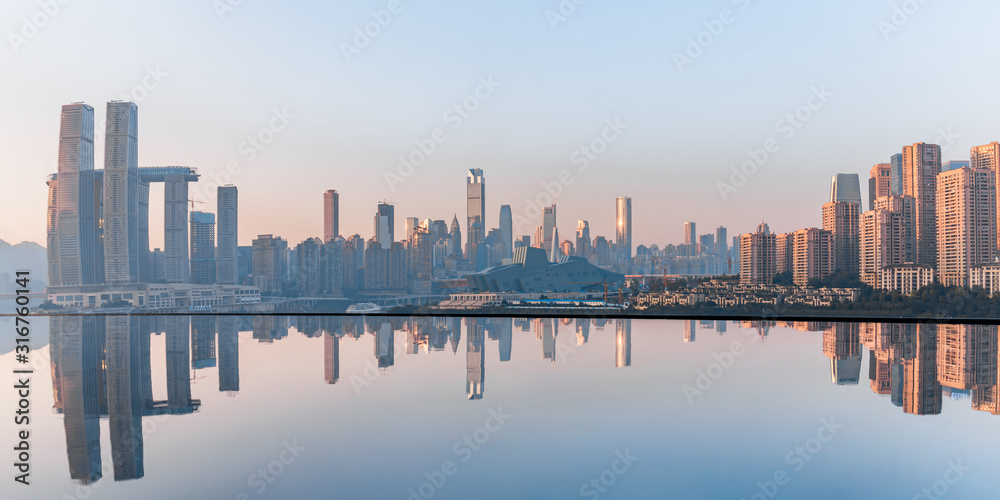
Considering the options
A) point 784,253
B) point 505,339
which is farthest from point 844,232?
point 505,339

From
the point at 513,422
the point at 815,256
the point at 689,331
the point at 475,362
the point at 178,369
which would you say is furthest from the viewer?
the point at 815,256

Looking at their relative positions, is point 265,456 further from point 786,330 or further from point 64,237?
point 64,237

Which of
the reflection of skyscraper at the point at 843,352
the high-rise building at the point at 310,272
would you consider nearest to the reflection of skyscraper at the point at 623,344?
the reflection of skyscraper at the point at 843,352

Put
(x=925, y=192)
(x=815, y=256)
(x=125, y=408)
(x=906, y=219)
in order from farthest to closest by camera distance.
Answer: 1. (x=815, y=256)
2. (x=925, y=192)
3. (x=906, y=219)
4. (x=125, y=408)

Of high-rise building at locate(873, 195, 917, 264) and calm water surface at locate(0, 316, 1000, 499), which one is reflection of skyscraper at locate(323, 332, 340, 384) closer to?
calm water surface at locate(0, 316, 1000, 499)

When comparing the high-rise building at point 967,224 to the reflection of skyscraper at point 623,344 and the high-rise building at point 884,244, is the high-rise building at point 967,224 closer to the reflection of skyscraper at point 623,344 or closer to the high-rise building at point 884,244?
the high-rise building at point 884,244

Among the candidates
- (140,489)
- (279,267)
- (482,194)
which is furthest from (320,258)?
(140,489)

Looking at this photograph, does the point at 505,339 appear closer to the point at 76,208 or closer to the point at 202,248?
the point at 76,208
